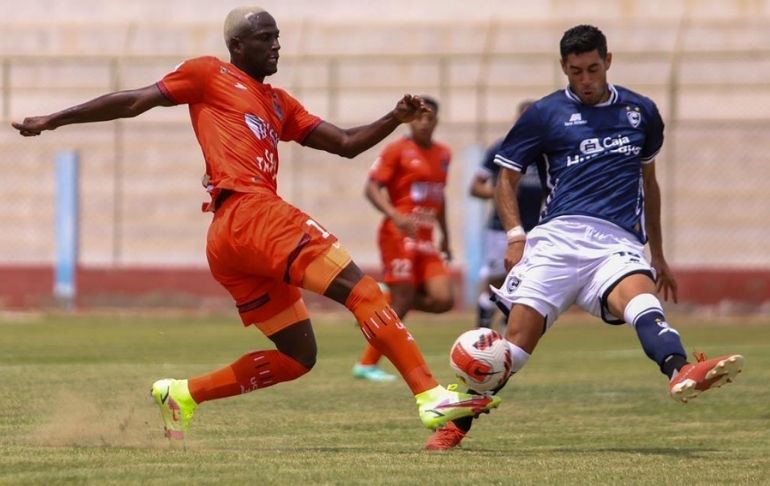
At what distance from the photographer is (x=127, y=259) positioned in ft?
94.2

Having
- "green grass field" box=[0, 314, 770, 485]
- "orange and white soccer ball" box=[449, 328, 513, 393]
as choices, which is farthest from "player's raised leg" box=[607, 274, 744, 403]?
"orange and white soccer ball" box=[449, 328, 513, 393]

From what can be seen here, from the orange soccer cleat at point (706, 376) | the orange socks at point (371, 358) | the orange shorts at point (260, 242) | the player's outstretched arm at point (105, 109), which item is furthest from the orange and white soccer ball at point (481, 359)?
the orange socks at point (371, 358)

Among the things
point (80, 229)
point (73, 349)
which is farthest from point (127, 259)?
point (73, 349)

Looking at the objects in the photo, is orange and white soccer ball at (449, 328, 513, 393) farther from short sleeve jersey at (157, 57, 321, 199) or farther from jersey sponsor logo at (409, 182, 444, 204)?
jersey sponsor logo at (409, 182, 444, 204)

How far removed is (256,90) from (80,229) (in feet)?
67.8

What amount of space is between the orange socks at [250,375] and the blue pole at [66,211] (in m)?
18.8

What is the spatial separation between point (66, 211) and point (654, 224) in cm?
2012

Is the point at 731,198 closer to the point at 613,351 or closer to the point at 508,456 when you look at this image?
the point at 613,351

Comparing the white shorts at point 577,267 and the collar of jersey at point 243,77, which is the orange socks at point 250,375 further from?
the collar of jersey at point 243,77

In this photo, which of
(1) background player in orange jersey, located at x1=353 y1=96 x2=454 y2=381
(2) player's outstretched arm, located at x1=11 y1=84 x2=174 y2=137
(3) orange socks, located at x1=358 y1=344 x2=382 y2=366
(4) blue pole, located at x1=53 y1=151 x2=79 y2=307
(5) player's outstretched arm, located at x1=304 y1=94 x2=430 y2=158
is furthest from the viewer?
(4) blue pole, located at x1=53 y1=151 x2=79 y2=307

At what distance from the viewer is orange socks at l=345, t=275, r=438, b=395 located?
325 inches

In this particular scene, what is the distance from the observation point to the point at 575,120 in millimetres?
8719

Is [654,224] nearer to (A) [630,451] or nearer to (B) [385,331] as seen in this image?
(A) [630,451]

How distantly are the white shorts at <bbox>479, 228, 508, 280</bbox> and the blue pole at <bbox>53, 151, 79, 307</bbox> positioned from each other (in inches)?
463
